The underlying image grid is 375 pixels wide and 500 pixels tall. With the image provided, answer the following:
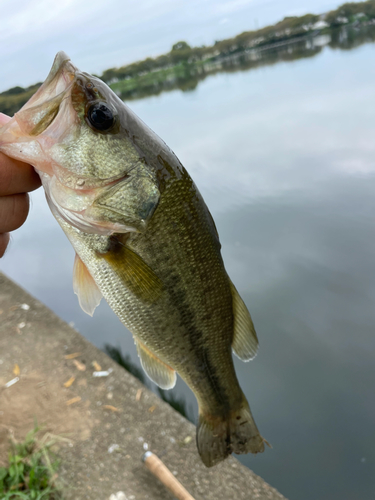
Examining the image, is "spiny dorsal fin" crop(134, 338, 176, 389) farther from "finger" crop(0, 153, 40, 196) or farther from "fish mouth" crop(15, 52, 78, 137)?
"fish mouth" crop(15, 52, 78, 137)

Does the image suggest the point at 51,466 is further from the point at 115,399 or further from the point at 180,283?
the point at 180,283

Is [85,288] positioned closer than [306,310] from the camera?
Yes

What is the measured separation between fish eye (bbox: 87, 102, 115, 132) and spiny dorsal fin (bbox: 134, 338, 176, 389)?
1032 mm

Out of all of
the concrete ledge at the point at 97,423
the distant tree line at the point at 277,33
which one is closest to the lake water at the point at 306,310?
the concrete ledge at the point at 97,423

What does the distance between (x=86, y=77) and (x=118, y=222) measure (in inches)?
20.6

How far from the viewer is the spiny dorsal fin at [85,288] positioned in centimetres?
148

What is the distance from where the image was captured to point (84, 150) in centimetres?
124

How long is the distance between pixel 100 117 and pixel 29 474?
303 cm

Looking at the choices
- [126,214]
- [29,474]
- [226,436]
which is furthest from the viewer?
[29,474]

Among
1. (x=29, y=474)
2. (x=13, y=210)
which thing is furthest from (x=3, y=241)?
(x=29, y=474)

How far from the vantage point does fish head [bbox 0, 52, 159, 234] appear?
1.15m

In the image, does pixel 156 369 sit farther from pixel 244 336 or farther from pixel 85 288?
pixel 85 288

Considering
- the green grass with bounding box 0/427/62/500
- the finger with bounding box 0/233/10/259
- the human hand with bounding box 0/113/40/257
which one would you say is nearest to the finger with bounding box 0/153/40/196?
the human hand with bounding box 0/113/40/257

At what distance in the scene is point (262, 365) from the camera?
214 inches
